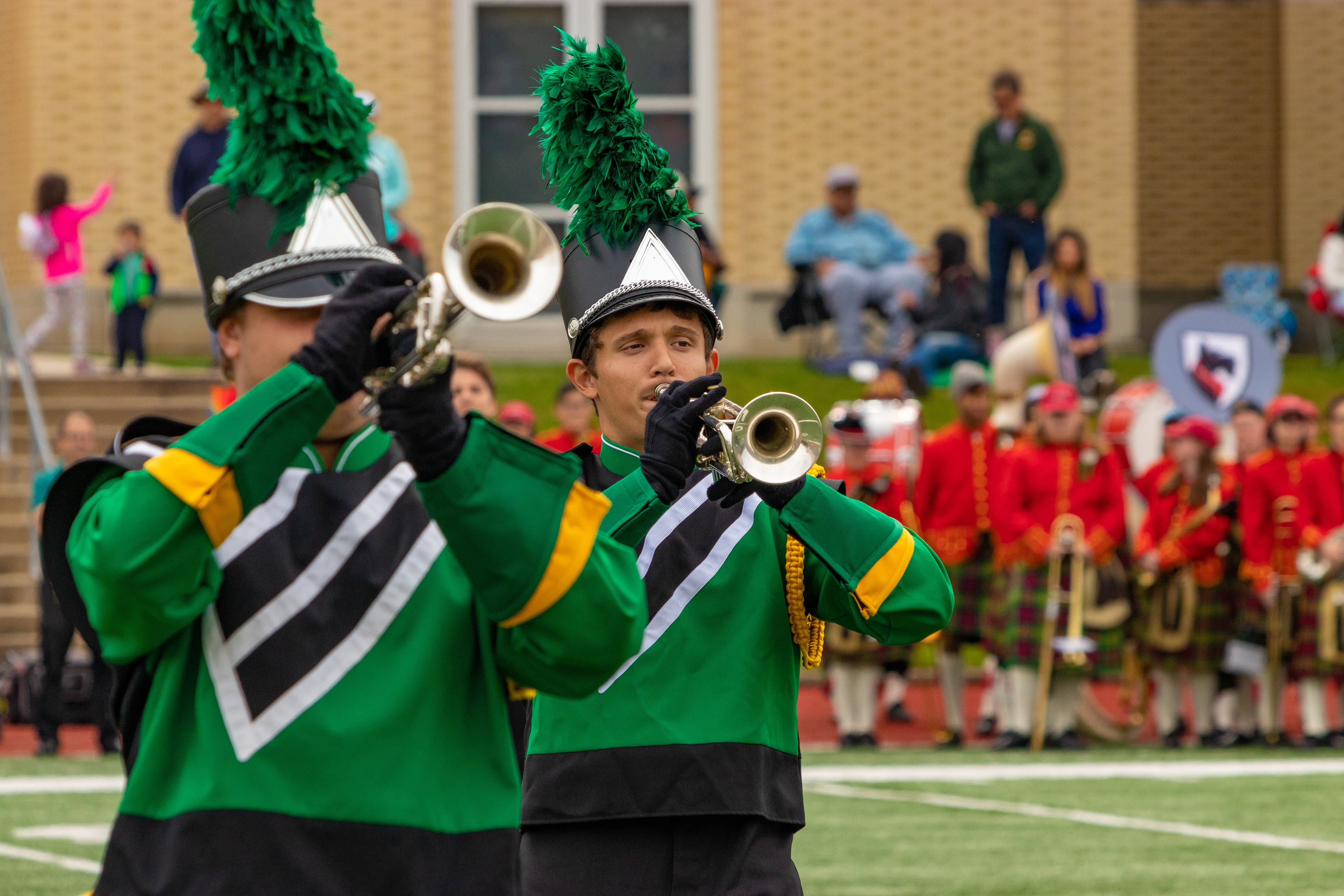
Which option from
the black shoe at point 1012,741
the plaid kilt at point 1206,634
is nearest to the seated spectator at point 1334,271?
the plaid kilt at point 1206,634

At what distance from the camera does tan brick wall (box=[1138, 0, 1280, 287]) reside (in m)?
25.4

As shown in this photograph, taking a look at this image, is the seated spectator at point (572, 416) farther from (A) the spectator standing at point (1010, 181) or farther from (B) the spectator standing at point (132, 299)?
(A) the spectator standing at point (1010, 181)

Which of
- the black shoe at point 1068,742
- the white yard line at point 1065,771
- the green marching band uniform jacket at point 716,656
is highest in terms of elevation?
the green marching band uniform jacket at point 716,656

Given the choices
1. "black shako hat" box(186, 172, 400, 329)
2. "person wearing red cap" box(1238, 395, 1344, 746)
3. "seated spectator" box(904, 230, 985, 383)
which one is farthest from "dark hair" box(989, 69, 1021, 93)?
"black shako hat" box(186, 172, 400, 329)

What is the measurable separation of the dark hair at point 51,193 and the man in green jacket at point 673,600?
516 inches

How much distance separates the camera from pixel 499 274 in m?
2.21

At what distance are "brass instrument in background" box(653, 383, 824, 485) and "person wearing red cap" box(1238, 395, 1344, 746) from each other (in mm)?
8644

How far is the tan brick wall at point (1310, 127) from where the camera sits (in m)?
24.7

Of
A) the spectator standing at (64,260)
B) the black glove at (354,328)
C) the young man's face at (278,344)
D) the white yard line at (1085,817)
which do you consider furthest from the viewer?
the spectator standing at (64,260)

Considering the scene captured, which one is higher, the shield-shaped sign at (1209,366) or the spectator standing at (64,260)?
the spectator standing at (64,260)

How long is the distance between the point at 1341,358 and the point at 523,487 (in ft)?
63.1

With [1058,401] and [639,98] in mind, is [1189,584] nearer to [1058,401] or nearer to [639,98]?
[1058,401]

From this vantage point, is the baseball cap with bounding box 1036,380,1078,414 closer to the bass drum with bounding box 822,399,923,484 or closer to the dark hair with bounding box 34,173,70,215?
the bass drum with bounding box 822,399,923,484

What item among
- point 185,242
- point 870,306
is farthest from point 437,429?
point 185,242
